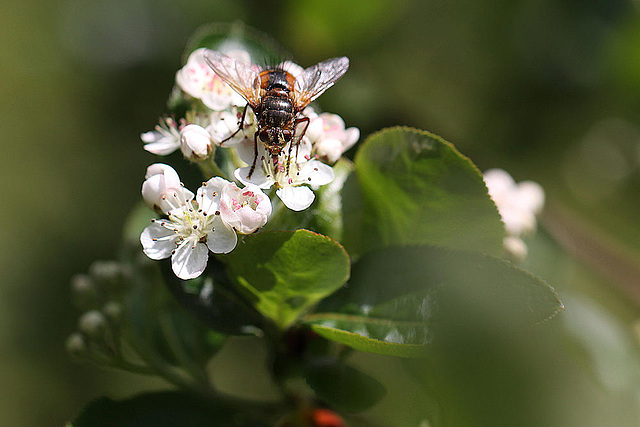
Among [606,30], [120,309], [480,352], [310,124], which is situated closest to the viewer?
[480,352]

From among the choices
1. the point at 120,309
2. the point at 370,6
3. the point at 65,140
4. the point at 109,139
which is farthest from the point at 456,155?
the point at 65,140

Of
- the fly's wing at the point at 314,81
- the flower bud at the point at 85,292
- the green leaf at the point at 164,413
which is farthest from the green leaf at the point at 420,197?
the flower bud at the point at 85,292

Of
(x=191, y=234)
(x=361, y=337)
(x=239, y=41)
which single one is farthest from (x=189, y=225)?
(x=239, y=41)

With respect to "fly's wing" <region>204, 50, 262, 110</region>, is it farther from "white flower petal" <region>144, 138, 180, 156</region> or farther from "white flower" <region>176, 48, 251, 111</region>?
"white flower petal" <region>144, 138, 180, 156</region>

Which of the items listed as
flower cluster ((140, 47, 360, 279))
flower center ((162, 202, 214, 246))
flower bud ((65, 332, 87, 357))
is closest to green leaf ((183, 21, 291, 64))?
flower cluster ((140, 47, 360, 279))

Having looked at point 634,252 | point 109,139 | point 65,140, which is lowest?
point 65,140

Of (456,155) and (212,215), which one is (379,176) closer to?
(456,155)

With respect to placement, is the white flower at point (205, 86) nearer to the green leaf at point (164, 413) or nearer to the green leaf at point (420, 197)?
the green leaf at point (420, 197)
